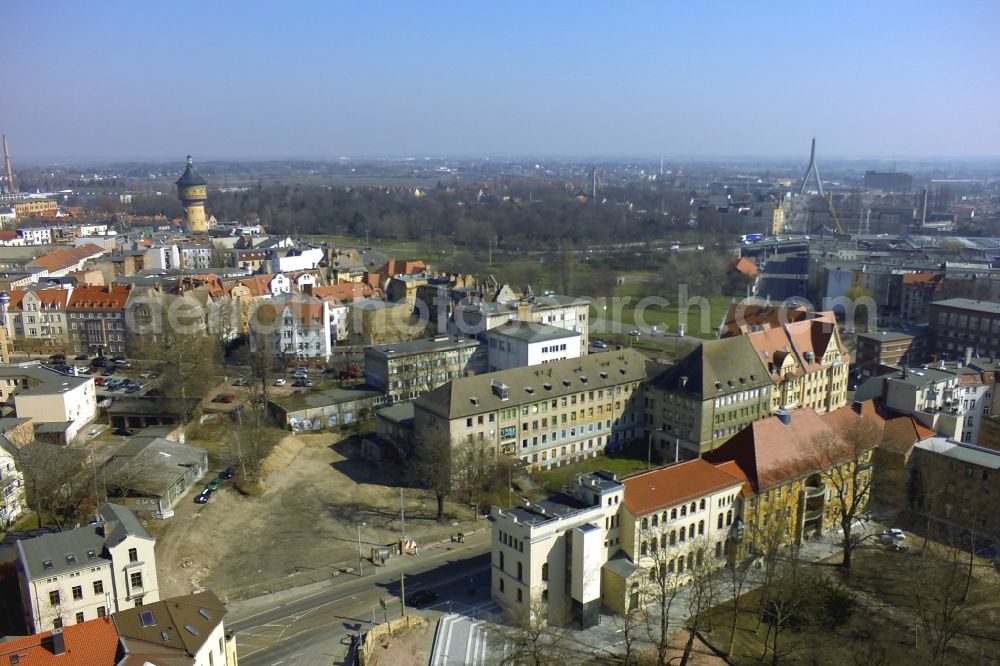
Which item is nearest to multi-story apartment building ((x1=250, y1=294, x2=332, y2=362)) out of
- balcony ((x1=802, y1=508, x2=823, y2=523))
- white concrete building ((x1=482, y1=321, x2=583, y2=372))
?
white concrete building ((x1=482, y1=321, x2=583, y2=372))

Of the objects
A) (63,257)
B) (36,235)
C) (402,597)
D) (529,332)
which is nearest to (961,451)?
(529,332)

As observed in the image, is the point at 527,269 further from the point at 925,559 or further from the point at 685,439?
the point at 925,559

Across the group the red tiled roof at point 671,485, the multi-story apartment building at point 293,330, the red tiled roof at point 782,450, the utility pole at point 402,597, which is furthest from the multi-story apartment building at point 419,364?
the red tiled roof at point 671,485

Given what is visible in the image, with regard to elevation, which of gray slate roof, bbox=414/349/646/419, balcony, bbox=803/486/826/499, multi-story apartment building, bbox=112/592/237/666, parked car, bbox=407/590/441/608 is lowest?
→ parked car, bbox=407/590/441/608

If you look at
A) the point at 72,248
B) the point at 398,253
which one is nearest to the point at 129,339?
the point at 72,248

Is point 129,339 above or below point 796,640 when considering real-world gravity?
above

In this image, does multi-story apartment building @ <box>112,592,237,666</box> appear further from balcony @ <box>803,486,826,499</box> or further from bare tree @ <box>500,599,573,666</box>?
balcony @ <box>803,486,826,499</box>

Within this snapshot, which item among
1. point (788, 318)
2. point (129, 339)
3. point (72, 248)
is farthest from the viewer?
point (72, 248)
